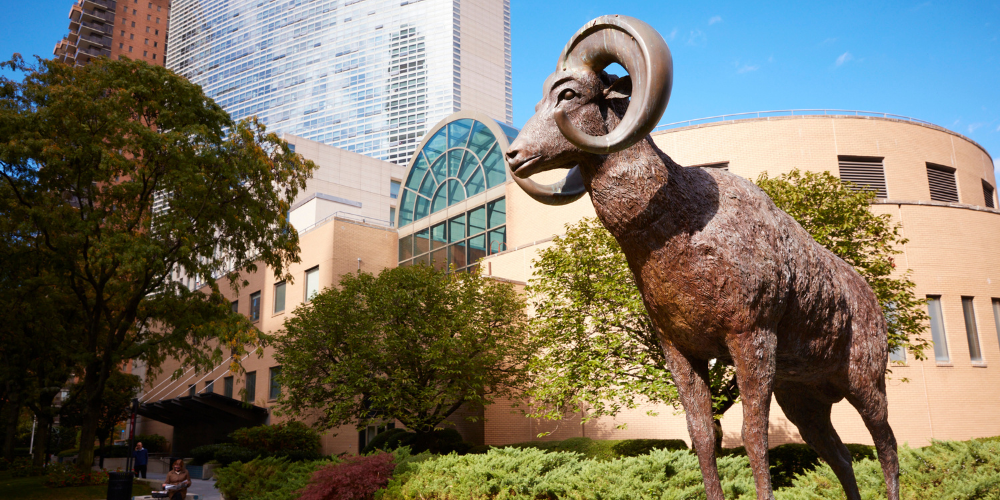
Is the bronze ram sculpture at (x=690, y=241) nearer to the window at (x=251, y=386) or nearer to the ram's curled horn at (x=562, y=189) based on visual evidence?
the ram's curled horn at (x=562, y=189)

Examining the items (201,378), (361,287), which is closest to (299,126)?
(201,378)

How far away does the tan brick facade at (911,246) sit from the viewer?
1994cm

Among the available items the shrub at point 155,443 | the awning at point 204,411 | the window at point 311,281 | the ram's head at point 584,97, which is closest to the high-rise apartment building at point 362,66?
the shrub at point 155,443

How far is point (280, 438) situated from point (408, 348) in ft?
32.3

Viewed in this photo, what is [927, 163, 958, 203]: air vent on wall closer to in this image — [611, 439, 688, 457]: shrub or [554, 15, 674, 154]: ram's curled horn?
[611, 439, 688, 457]: shrub

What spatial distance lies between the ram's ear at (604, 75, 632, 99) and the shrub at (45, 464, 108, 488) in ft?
63.1

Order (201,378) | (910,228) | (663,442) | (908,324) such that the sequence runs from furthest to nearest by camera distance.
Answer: (201,378)
(910,228)
(663,442)
(908,324)

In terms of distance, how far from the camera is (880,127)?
926 inches

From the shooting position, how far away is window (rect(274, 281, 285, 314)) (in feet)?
114

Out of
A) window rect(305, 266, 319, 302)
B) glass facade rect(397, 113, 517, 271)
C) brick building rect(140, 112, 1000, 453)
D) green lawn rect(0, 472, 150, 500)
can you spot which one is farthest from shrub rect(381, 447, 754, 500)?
window rect(305, 266, 319, 302)

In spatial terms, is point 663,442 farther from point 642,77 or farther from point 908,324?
point 642,77

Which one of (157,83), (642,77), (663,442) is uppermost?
(157,83)

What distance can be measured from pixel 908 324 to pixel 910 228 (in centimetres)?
850

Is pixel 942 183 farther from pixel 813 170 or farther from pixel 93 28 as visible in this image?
pixel 93 28
